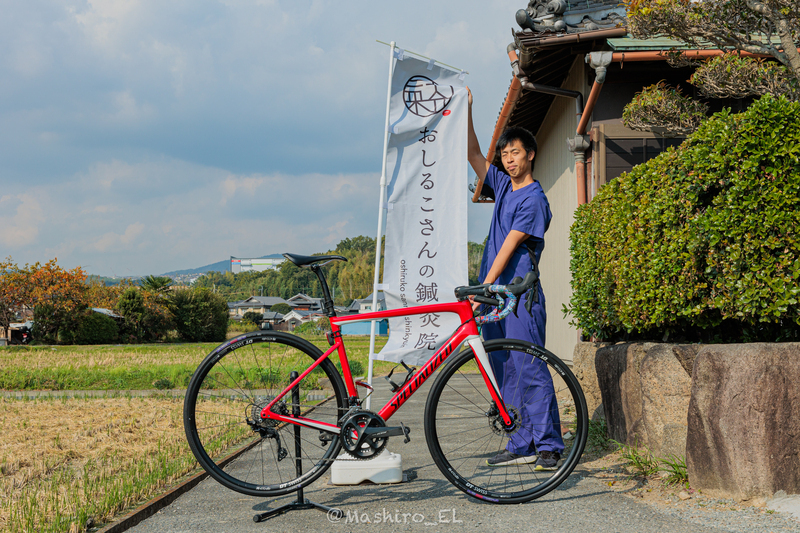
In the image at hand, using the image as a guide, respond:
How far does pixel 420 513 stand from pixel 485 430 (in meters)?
0.88

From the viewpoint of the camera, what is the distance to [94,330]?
38688 mm

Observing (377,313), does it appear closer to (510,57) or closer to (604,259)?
(604,259)

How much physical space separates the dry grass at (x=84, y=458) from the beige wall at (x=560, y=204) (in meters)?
5.06

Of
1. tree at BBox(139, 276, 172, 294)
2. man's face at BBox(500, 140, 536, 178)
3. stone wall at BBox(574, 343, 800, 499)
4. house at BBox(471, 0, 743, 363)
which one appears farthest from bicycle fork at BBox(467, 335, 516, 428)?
tree at BBox(139, 276, 172, 294)

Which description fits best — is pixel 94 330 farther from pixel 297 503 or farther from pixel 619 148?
pixel 297 503

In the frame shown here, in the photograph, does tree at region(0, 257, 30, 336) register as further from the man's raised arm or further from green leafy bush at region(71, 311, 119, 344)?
the man's raised arm

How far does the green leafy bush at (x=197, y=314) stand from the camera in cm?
4659

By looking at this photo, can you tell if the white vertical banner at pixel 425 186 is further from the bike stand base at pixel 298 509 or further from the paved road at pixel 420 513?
the bike stand base at pixel 298 509

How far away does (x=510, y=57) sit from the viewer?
715cm

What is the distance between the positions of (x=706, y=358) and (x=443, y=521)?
167 cm

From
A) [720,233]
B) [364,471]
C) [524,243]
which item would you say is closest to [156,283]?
[364,471]

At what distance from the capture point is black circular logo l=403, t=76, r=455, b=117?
420 cm

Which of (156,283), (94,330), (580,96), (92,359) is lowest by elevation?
(92,359)

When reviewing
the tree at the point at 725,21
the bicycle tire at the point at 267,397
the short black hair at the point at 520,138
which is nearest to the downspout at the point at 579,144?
the tree at the point at 725,21
